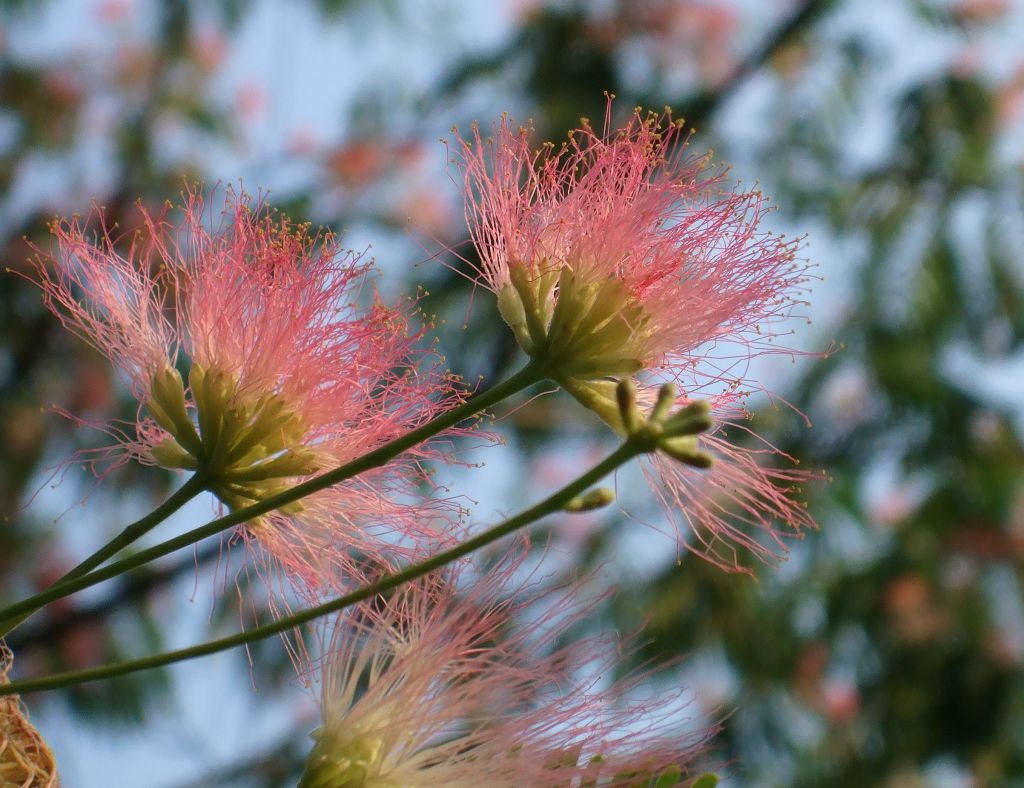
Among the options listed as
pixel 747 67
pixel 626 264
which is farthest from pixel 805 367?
pixel 626 264

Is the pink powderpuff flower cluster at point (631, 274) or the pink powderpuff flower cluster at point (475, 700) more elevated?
the pink powderpuff flower cluster at point (631, 274)

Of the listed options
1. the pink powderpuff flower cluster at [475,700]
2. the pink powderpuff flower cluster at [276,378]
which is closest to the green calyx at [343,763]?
the pink powderpuff flower cluster at [475,700]

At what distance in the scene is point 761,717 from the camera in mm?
5574

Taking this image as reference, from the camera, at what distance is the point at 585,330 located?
1.51m

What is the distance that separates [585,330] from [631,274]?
105 mm

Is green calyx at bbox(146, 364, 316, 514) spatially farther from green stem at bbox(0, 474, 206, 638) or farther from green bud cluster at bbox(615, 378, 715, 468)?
green bud cluster at bbox(615, 378, 715, 468)

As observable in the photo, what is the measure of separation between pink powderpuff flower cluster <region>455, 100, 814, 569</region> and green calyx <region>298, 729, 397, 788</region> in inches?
19.4

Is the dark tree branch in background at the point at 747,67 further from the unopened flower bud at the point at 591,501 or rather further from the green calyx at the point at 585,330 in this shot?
the unopened flower bud at the point at 591,501

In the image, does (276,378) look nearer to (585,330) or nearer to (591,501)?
(585,330)

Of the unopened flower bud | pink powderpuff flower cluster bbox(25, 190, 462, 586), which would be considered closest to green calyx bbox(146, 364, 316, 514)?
pink powderpuff flower cluster bbox(25, 190, 462, 586)

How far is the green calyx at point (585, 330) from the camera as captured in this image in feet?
4.95

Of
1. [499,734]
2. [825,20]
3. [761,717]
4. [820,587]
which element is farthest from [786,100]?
[499,734]

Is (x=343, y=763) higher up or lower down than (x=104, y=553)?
lower down

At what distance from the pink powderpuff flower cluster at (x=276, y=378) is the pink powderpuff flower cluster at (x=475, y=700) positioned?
103 mm
